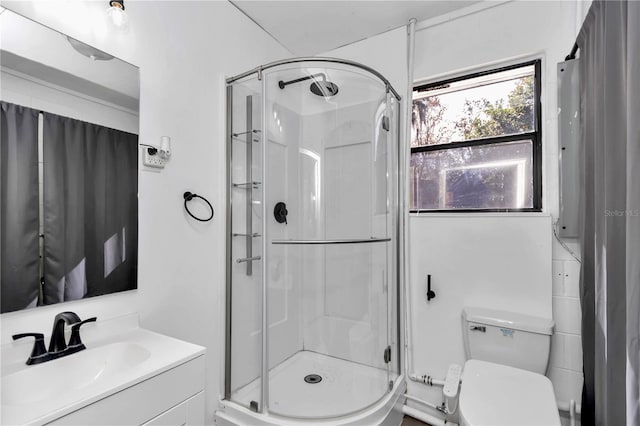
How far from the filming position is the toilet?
1273 mm

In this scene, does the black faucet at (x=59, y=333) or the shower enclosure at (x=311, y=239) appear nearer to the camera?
the black faucet at (x=59, y=333)

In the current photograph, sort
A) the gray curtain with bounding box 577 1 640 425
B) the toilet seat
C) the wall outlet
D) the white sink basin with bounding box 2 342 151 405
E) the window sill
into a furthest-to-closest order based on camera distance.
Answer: the window sill, the wall outlet, the toilet seat, the white sink basin with bounding box 2 342 151 405, the gray curtain with bounding box 577 1 640 425

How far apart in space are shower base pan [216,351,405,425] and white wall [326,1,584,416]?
39 cm

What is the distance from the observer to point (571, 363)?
1676mm

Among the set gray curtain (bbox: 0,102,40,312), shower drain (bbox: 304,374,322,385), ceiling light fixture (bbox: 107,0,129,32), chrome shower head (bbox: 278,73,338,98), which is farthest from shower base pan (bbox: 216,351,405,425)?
ceiling light fixture (bbox: 107,0,129,32)

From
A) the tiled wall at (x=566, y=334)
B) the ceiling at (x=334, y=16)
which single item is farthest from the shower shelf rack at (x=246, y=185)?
the tiled wall at (x=566, y=334)

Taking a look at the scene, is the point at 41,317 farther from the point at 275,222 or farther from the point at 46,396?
the point at 275,222

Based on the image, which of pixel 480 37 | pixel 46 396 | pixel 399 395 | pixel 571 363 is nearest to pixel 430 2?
pixel 480 37

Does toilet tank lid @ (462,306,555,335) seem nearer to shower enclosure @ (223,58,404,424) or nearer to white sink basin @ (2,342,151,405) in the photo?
shower enclosure @ (223,58,404,424)


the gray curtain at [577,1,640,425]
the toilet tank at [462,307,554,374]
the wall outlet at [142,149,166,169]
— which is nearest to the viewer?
the gray curtain at [577,1,640,425]

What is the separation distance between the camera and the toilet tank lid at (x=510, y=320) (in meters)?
1.63

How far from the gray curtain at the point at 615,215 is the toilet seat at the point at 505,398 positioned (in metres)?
0.18

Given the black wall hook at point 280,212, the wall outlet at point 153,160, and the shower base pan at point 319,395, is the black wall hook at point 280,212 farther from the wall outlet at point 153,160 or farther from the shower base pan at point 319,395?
the shower base pan at point 319,395

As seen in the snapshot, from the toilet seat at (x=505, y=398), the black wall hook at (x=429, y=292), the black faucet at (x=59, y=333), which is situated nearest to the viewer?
the black faucet at (x=59, y=333)
